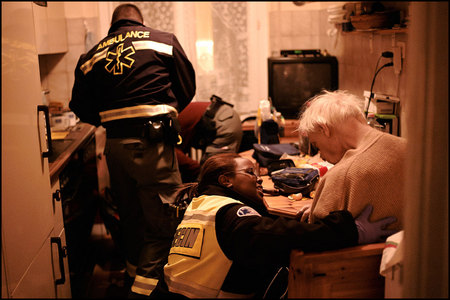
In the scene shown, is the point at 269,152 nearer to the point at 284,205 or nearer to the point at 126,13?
the point at 284,205

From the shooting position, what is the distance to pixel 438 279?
1.22m

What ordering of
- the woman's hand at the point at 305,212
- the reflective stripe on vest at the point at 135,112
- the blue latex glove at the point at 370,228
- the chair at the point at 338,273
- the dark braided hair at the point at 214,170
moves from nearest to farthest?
the chair at the point at 338,273 < the blue latex glove at the point at 370,228 < the dark braided hair at the point at 214,170 < the woman's hand at the point at 305,212 < the reflective stripe on vest at the point at 135,112

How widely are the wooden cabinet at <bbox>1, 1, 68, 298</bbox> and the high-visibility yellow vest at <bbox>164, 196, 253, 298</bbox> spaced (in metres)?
0.47

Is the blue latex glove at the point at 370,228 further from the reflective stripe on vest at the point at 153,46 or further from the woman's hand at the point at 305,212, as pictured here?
the reflective stripe on vest at the point at 153,46

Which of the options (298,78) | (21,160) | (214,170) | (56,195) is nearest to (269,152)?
(214,170)

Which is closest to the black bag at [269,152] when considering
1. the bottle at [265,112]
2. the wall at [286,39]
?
the bottle at [265,112]

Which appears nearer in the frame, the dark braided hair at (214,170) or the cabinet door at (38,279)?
the cabinet door at (38,279)

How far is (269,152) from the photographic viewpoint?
10.2ft

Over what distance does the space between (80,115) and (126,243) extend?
878 millimetres

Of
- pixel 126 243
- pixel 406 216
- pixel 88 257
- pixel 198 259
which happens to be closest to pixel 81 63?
pixel 126 243

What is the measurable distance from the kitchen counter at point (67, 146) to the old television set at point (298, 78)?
1.59m

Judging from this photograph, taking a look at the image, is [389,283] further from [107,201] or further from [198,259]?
[107,201]

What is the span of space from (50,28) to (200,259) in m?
2.75

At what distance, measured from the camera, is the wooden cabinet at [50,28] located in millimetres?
3586
